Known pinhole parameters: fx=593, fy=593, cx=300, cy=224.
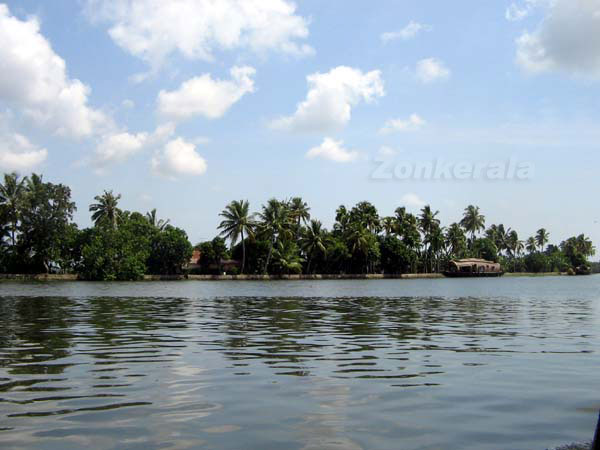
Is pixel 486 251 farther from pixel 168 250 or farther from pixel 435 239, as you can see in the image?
pixel 168 250

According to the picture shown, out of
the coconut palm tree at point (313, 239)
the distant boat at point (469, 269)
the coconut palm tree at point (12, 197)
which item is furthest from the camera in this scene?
the distant boat at point (469, 269)

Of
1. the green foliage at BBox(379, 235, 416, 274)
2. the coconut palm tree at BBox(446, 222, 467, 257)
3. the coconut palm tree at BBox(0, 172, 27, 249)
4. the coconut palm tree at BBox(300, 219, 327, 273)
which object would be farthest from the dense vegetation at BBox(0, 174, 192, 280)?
the coconut palm tree at BBox(446, 222, 467, 257)

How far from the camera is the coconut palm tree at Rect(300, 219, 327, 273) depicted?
344 ft

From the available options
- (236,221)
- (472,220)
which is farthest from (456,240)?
(236,221)

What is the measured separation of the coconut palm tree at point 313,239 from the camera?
105 metres

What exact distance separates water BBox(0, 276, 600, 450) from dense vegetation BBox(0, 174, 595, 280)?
71.8 m

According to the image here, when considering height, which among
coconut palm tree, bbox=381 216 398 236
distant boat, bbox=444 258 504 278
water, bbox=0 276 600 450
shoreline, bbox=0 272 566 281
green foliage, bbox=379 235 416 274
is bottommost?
water, bbox=0 276 600 450

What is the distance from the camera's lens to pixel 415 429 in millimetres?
6652

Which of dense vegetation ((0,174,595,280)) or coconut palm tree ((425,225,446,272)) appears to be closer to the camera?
dense vegetation ((0,174,595,280))

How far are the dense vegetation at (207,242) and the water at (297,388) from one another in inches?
2829

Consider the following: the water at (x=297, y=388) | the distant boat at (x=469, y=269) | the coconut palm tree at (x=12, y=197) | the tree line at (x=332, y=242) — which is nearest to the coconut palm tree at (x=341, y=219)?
the tree line at (x=332, y=242)

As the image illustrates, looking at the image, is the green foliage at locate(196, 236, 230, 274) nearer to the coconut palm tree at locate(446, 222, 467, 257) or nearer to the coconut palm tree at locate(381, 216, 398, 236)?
the coconut palm tree at locate(381, 216, 398, 236)

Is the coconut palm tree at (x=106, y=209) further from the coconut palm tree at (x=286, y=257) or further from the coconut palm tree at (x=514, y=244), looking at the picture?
the coconut palm tree at (x=514, y=244)

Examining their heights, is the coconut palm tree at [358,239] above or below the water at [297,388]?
above
